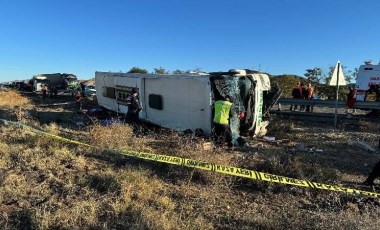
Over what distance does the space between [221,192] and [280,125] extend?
8.09 m

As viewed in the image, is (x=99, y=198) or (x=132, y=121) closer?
(x=99, y=198)

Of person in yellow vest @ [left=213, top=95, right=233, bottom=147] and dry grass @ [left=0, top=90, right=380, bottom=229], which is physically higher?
person in yellow vest @ [left=213, top=95, right=233, bottom=147]

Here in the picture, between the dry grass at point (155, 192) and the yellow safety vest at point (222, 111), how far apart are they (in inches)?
53.8

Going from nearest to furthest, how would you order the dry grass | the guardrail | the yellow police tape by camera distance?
1. the dry grass
2. the yellow police tape
3. the guardrail

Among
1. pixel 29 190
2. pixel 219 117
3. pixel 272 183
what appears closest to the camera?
pixel 29 190

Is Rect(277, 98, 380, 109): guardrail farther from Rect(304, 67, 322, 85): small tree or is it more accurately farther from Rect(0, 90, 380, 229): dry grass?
Rect(304, 67, 322, 85): small tree

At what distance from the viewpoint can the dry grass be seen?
557 cm

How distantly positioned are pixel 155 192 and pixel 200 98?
5664 mm

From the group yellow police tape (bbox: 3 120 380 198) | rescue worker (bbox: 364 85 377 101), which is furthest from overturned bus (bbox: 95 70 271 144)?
rescue worker (bbox: 364 85 377 101)

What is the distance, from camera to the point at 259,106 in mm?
13008

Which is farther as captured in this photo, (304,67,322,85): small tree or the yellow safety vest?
(304,67,322,85): small tree

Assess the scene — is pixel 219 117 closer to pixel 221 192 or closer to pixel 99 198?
pixel 221 192

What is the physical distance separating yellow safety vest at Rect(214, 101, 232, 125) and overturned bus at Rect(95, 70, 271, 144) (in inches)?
22.4

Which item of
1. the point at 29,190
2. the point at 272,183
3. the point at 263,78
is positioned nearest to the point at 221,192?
the point at 272,183
